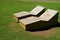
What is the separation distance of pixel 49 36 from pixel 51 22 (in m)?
1.87

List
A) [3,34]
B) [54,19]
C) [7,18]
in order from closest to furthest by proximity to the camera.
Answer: [3,34], [54,19], [7,18]

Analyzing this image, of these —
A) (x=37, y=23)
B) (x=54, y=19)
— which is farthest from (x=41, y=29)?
(x=54, y=19)

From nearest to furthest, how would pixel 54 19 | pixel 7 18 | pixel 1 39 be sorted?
pixel 1 39 < pixel 54 19 < pixel 7 18

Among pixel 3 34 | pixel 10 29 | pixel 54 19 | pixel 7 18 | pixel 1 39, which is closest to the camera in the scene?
pixel 1 39

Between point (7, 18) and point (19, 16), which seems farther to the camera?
point (7, 18)

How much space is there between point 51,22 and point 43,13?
118 cm

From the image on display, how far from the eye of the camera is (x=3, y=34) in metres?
10.4

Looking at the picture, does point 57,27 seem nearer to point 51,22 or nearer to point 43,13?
point 51,22

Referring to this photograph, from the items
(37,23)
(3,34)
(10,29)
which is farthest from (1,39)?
(37,23)

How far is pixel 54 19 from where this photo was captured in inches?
472

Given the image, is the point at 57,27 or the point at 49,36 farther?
the point at 57,27

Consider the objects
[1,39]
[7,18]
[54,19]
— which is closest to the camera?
[1,39]

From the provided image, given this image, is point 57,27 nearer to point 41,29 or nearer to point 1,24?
point 41,29

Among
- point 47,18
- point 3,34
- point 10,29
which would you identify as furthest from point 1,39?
point 47,18
